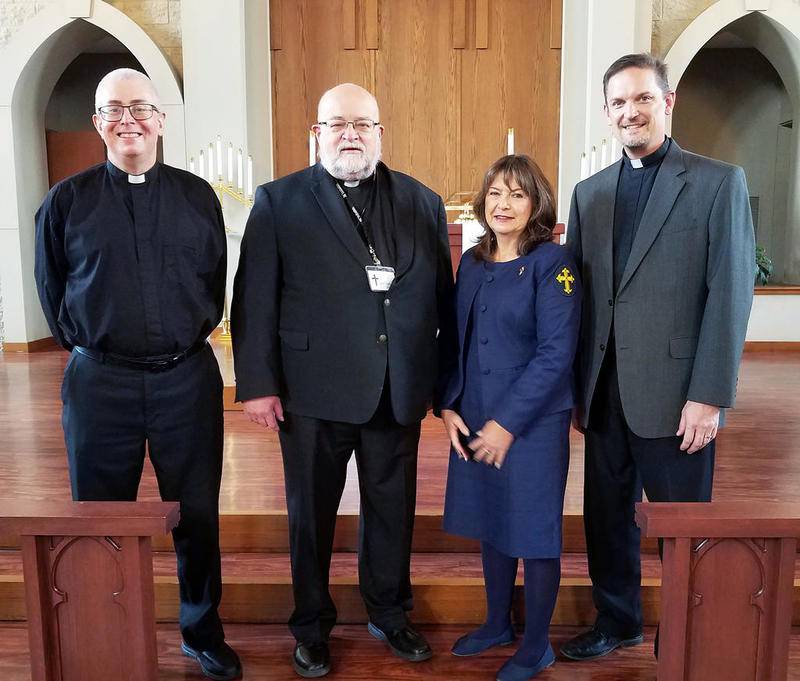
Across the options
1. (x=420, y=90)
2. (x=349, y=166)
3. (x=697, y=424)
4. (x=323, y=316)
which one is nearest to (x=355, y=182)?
(x=349, y=166)

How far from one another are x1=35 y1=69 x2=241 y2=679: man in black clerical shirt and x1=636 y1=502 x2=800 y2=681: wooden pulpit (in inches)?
48.0

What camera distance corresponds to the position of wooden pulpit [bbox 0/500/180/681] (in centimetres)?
165

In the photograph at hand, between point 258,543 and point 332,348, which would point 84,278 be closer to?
point 332,348

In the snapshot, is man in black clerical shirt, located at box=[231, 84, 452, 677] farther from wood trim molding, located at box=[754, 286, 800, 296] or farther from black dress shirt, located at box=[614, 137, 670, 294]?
wood trim molding, located at box=[754, 286, 800, 296]

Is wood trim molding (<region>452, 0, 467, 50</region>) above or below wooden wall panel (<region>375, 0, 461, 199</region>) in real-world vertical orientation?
above

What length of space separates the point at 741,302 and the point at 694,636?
33.3 inches

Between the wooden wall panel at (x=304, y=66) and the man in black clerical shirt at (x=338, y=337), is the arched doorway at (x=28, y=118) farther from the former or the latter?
the man in black clerical shirt at (x=338, y=337)

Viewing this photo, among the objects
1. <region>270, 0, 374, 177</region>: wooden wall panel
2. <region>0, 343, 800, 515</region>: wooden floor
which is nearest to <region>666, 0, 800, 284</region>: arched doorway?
<region>270, 0, 374, 177</region>: wooden wall panel

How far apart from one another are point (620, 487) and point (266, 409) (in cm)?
106

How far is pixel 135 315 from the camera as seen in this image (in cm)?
197

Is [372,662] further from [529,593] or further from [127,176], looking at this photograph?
[127,176]

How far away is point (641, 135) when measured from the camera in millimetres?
2000

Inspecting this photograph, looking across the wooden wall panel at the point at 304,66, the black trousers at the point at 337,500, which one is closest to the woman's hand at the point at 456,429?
the black trousers at the point at 337,500

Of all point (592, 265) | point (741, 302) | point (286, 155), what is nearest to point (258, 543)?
point (592, 265)
